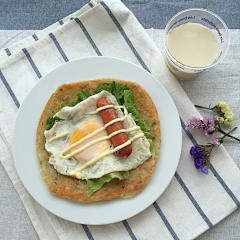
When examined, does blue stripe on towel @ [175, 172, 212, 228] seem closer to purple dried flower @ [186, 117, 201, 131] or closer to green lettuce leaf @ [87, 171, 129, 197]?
purple dried flower @ [186, 117, 201, 131]

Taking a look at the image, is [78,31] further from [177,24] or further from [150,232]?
[150,232]

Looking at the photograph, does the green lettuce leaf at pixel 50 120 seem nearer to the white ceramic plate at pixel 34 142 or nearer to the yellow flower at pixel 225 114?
the white ceramic plate at pixel 34 142

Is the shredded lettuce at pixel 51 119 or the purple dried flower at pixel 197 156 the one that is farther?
the purple dried flower at pixel 197 156

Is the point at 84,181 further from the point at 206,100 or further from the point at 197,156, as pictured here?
the point at 206,100

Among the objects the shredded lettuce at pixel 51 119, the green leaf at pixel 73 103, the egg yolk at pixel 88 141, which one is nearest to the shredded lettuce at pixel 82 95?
the green leaf at pixel 73 103

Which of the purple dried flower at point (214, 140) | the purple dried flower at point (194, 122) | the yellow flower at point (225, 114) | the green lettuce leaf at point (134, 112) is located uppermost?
the green lettuce leaf at point (134, 112)

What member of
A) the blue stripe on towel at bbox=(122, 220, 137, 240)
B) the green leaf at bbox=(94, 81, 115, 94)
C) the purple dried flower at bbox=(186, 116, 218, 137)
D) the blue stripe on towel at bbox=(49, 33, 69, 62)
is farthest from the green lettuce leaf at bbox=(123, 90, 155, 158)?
the blue stripe on towel at bbox=(49, 33, 69, 62)
